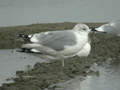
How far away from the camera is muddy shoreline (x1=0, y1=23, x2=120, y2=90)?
6.96 m

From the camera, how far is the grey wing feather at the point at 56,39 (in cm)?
767

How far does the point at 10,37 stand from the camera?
11.8 metres

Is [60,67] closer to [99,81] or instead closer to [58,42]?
[58,42]

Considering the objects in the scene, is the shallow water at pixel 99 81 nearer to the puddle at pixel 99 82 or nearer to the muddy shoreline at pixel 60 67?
the puddle at pixel 99 82

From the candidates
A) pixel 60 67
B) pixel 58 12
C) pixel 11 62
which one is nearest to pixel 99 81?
pixel 60 67

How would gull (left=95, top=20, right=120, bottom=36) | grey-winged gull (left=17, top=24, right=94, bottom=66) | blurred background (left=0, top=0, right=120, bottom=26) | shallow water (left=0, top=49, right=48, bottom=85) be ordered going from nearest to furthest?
grey-winged gull (left=17, top=24, right=94, bottom=66) → shallow water (left=0, top=49, right=48, bottom=85) → gull (left=95, top=20, right=120, bottom=36) → blurred background (left=0, top=0, right=120, bottom=26)

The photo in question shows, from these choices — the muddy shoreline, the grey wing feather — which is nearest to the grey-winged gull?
the grey wing feather

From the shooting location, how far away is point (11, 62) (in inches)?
360

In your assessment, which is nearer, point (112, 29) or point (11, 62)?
point (11, 62)

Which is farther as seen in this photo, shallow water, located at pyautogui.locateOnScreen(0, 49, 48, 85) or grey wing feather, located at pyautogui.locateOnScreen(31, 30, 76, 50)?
shallow water, located at pyautogui.locateOnScreen(0, 49, 48, 85)

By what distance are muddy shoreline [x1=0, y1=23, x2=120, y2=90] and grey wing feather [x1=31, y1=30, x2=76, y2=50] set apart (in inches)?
18.9

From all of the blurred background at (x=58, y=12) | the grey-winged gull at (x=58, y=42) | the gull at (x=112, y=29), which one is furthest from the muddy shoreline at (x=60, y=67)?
the blurred background at (x=58, y=12)

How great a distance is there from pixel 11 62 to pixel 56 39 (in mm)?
1743

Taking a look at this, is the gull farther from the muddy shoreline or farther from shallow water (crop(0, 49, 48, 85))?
shallow water (crop(0, 49, 48, 85))
